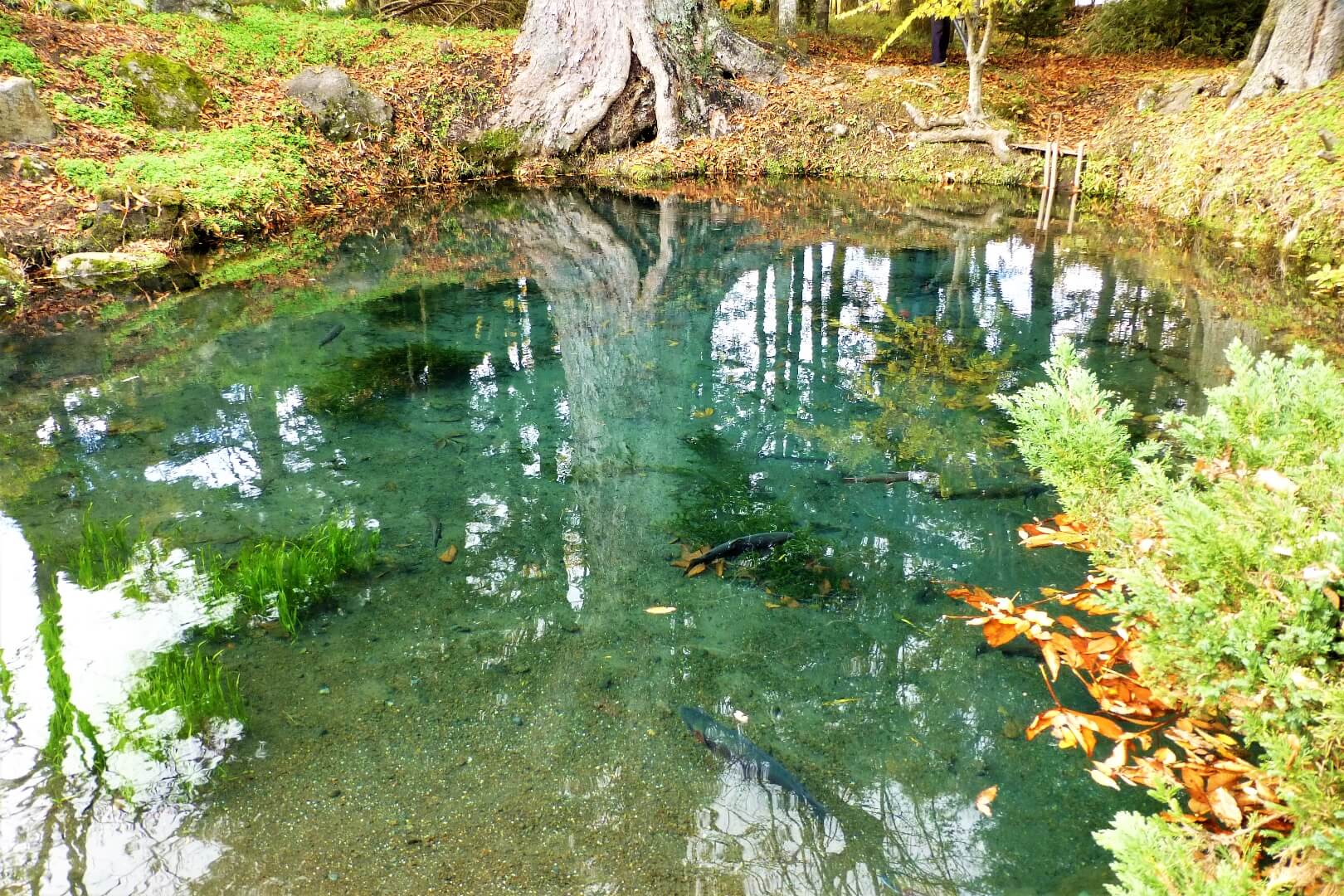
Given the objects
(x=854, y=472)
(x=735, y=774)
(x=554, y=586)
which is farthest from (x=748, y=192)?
(x=735, y=774)

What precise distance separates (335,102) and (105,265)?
676 centimetres

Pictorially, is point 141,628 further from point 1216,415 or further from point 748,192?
point 748,192

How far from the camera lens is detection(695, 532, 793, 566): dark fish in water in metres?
4.32

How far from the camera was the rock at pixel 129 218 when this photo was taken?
33.6 feet

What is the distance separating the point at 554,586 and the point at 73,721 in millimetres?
2080

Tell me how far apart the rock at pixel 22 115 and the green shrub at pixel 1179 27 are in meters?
22.7

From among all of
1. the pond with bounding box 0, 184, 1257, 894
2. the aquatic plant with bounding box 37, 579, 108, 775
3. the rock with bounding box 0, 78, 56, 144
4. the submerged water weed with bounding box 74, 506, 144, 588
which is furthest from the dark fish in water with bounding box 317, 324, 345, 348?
the rock with bounding box 0, 78, 56, 144

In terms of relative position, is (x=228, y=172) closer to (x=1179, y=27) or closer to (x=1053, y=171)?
(x=1053, y=171)

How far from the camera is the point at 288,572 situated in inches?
157

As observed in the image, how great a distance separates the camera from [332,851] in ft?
8.78

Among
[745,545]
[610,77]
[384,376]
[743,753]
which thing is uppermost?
[610,77]

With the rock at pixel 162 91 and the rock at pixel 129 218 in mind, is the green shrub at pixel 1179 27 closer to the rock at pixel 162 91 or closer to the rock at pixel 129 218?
the rock at pixel 162 91

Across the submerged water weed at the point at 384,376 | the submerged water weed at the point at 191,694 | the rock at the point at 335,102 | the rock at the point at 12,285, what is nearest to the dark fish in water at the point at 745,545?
the submerged water weed at the point at 191,694

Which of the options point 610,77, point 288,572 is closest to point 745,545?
point 288,572
